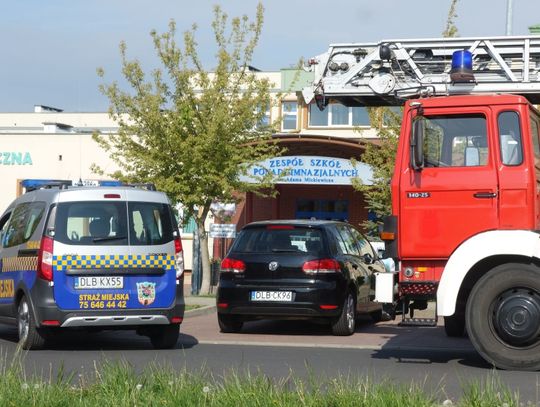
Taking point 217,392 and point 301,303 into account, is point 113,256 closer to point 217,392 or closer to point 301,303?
point 301,303

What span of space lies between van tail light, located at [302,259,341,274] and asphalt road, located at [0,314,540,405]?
938 mm

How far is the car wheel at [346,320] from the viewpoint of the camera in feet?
50.5

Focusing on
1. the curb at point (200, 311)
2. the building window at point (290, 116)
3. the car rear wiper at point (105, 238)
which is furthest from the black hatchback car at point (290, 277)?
the building window at point (290, 116)

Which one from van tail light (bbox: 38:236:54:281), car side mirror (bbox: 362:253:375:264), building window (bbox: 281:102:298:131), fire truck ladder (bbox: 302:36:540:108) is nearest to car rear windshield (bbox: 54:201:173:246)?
van tail light (bbox: 38:236:54:281)

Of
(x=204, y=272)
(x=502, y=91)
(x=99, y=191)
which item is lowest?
(x=204, y=272)

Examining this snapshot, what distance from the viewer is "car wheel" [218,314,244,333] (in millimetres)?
15914

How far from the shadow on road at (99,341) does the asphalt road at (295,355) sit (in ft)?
0.04

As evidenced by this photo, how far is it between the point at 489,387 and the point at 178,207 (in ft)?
70.3

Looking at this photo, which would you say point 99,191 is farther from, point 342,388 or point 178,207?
point 178,207

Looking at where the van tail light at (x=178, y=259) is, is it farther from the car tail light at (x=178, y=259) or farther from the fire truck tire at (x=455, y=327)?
the fire truck tire at (x=455, y=327)

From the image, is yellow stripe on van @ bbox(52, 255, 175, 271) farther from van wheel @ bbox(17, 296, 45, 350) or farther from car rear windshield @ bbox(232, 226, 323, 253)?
car rear windshield @ bbox(232, 226, 323, 253)

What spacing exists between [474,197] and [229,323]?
5.80 metres

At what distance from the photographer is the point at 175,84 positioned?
27.0 m

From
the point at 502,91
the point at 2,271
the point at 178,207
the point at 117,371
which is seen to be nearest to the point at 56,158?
the point at 178,207
